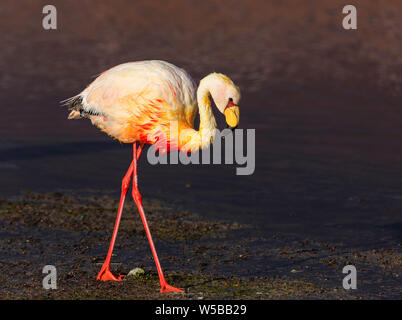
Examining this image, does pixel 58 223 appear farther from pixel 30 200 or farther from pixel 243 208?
pixel 243 208

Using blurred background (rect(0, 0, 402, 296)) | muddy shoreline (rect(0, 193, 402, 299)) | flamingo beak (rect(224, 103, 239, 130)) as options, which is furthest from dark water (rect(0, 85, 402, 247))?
flamingo beak (rect(224, 103, 239, 130))

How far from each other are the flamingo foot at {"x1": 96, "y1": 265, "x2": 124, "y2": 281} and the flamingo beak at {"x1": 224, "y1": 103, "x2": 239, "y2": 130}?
1854 millimetres

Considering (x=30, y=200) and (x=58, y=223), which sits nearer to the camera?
(x=58, y=223)

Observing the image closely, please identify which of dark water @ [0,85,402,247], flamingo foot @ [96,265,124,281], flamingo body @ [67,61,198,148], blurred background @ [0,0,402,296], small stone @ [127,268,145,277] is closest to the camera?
flamingo foot @ [96,265,124,281]

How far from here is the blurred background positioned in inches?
417

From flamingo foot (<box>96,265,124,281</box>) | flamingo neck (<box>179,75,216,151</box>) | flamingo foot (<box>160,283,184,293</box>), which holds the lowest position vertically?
flamingo foot (<box>160,283,184,293</box>)

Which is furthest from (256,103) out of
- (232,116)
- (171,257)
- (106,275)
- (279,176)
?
(106,275)

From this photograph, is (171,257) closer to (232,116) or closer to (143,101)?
(143,101)

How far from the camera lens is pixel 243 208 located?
10336 millimetres

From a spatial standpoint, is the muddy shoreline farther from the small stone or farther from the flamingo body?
the flamingo body

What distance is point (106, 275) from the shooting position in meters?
7.91

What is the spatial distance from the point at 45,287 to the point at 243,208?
137 inches

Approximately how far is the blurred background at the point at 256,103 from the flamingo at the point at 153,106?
6.23ft
